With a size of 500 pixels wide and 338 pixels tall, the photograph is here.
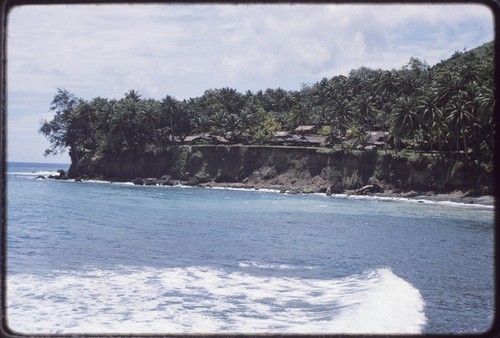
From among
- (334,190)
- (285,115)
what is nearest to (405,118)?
(334,190)

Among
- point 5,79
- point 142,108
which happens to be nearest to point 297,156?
point 142,108

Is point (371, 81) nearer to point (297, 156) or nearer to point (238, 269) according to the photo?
point (297, 156)

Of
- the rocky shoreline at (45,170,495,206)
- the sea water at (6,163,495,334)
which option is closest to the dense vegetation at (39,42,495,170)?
the rocky shoreline at (45,170,495,206)

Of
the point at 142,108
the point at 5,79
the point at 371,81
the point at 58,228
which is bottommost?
the point at 58,228

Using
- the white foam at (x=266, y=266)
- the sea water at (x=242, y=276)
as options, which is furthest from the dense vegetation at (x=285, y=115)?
the white foam at (x=266, y=266)

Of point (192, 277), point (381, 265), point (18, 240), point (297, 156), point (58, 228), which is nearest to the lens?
point (192, 277)

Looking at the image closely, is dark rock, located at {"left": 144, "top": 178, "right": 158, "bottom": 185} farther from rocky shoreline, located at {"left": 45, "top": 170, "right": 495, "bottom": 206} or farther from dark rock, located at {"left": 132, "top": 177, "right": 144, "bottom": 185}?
dark rock, located at {"left": 132, "top": 177, "right": 144, "bottom": 185}

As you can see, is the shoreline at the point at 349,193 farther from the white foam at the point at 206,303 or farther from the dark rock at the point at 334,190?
the white foam at the point at 206,303
